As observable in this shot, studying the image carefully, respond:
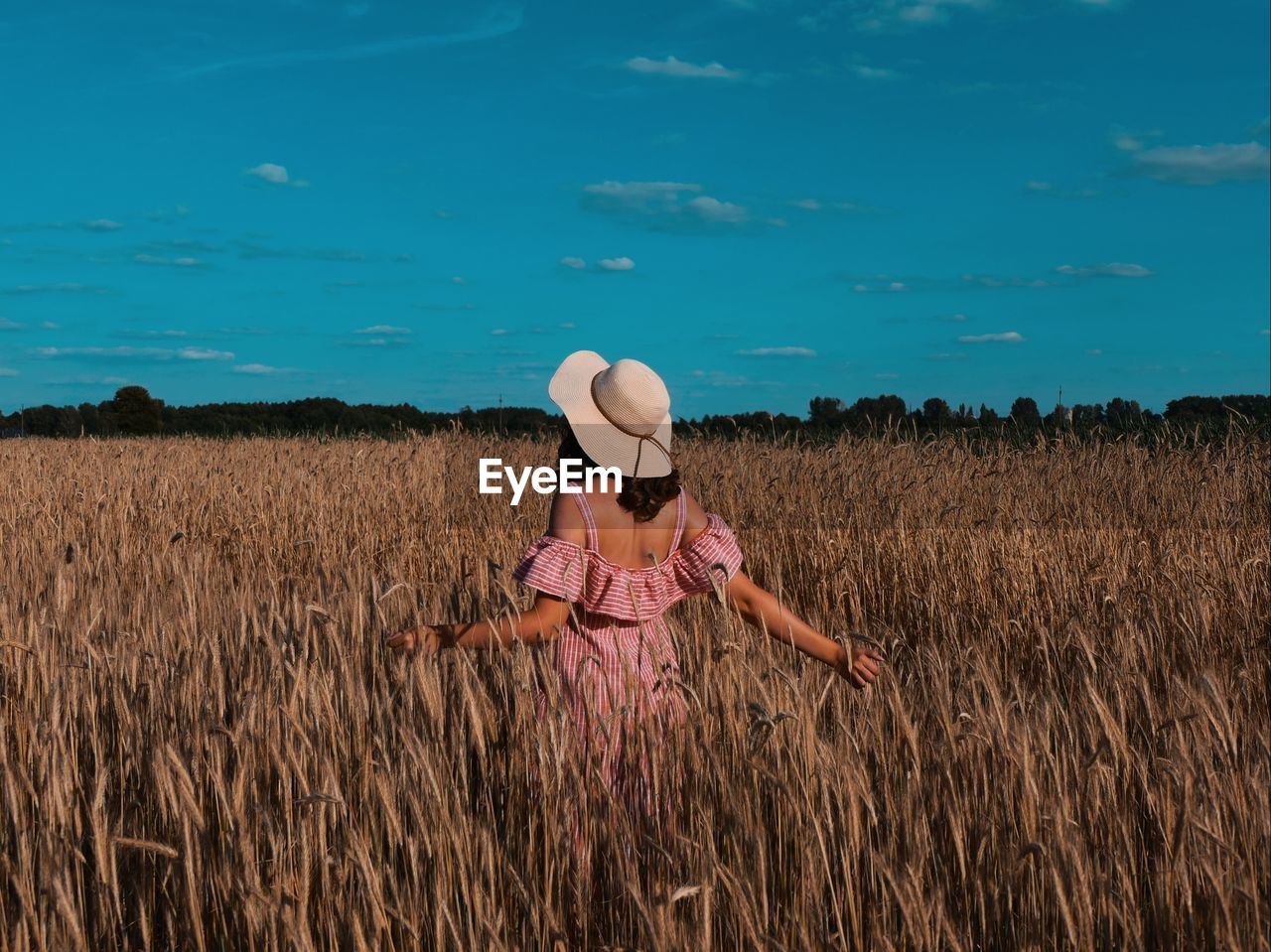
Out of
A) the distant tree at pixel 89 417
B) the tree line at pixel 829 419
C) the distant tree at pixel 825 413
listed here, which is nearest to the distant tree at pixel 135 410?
the distant tree at pixel 89 417

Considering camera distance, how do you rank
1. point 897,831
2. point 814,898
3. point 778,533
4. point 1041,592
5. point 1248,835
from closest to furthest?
point 814,898
point 1248,835
point 897,831
point 1041,592
point 778,533

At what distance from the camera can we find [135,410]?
43625 mm

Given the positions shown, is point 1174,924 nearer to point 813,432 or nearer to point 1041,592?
point 1041,592

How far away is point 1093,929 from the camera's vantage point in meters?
1.83

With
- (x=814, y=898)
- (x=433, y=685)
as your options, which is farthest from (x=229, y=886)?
(x=814, y=898)

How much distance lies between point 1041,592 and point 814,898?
14.4ft

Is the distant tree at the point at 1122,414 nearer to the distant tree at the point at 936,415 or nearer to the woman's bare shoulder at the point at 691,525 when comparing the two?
the distant tree at the point at 936,415

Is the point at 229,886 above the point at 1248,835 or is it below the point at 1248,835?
below

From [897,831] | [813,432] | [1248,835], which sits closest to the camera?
[1248,835]

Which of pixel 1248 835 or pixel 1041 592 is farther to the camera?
pixel 1041 592

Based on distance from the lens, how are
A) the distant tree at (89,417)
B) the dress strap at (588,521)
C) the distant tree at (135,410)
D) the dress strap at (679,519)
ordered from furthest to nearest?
the distant tree at (135,410)
the distant tree at (89,417)
the dress strap at (679,519)
the dress strap at (588,521)

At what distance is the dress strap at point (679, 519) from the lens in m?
2.68

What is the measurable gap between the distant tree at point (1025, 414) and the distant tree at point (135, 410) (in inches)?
1460

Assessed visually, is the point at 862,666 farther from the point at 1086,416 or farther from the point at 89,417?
the point at 89,417
